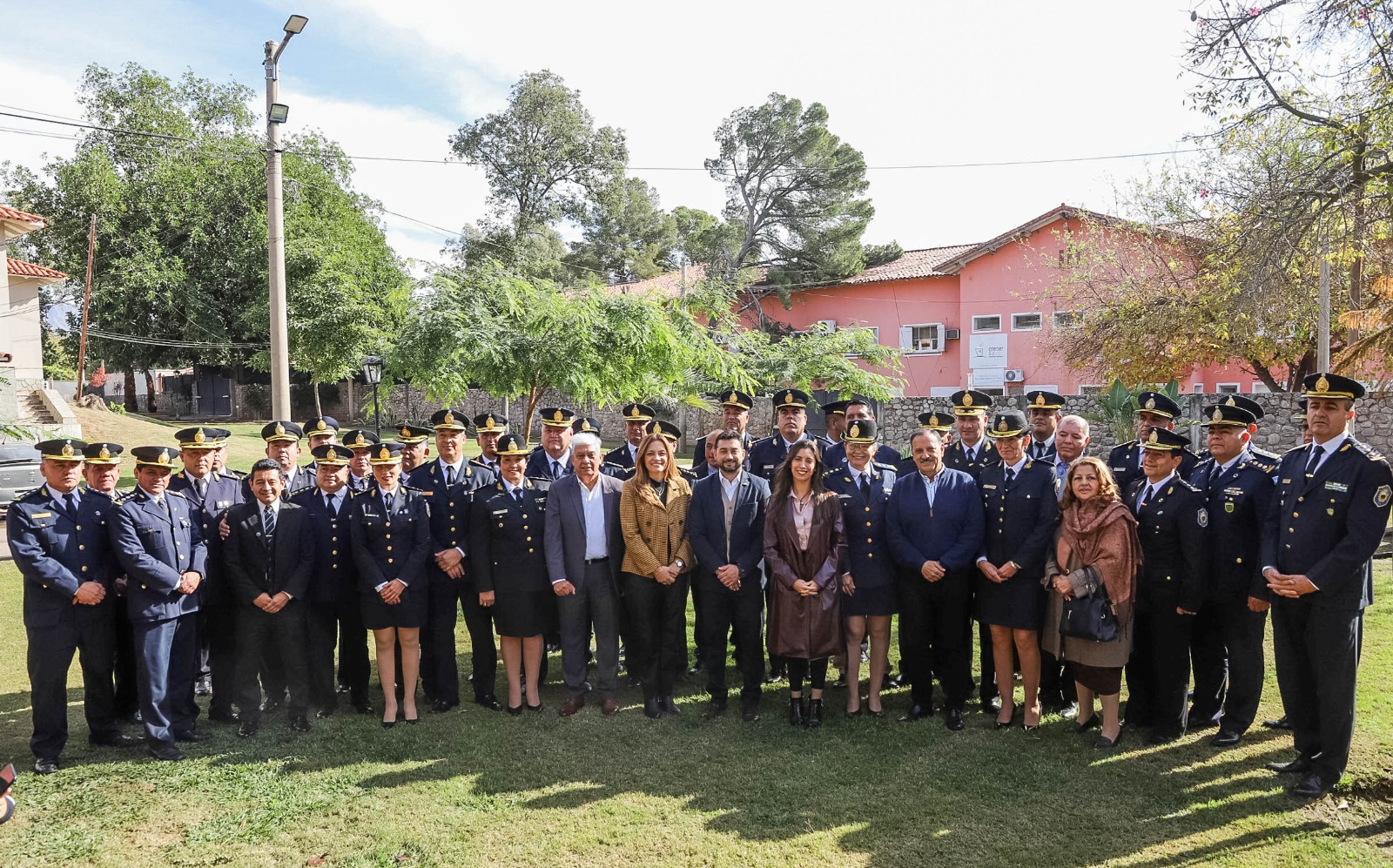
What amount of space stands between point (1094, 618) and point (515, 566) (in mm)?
3455

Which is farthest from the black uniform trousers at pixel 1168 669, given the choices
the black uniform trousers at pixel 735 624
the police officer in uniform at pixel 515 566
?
the police officer in uniform at pixel 515 566

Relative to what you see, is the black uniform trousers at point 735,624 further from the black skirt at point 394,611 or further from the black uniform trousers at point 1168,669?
the black uniform trousers at point 1168,669

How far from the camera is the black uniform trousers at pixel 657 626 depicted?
5754mm

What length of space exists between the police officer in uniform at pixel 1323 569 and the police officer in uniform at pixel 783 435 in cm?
297

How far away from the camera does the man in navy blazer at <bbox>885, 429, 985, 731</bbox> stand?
539 cm

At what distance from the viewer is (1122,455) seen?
6273mm


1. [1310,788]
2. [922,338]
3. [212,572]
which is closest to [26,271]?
[212,572]

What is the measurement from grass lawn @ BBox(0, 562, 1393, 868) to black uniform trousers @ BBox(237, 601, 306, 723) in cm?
19

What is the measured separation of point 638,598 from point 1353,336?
42.0 feet

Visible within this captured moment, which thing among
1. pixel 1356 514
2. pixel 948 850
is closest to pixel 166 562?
pixel 948 850

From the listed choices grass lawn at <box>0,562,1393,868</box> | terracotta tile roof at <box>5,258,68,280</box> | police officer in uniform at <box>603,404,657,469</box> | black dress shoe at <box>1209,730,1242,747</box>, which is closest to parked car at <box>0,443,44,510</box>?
grass lawn at <box>0,562,1393,868</box>

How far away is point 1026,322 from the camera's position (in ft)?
86.0

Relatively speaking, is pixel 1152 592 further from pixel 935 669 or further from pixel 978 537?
pixel 935 669

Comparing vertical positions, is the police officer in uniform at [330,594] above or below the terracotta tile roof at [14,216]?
below
